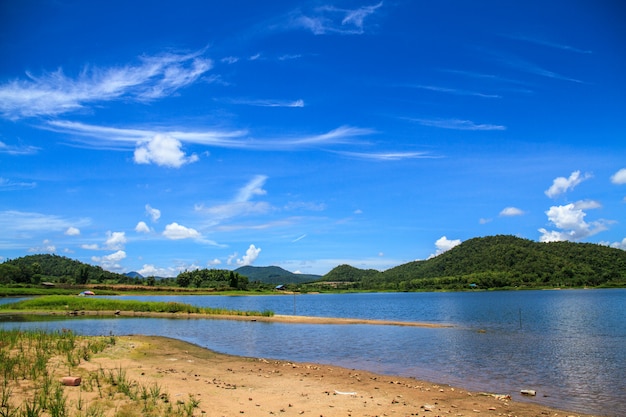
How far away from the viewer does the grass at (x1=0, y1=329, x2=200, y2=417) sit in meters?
11.8

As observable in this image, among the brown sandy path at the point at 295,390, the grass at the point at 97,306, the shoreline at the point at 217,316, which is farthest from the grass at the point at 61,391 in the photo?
the grass at the point at 97,306

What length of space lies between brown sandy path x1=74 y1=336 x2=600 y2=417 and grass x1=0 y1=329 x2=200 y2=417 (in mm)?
724

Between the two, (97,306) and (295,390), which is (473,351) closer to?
(295,390)

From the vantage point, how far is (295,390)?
58.4 ft

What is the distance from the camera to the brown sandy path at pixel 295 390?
14.7 meters

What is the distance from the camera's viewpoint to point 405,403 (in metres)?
16.2

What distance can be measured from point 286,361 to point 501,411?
14354 mm

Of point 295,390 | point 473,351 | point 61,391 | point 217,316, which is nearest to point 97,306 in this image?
point 217,316

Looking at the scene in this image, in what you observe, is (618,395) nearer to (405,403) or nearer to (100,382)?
(405,403)

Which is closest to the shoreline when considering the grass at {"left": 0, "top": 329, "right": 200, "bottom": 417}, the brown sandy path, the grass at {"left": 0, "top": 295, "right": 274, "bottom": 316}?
the grass at {"left": 0, "top": 295, "right": 274, "bottom": 316}

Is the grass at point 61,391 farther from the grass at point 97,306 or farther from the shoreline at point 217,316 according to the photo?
the grass at point 97,306

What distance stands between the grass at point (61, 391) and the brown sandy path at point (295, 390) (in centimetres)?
72

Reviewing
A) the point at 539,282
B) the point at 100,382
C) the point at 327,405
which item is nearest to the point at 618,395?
the point at 327,405

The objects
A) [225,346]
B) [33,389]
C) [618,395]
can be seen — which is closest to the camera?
[33,389]
